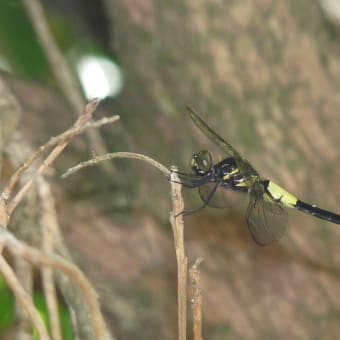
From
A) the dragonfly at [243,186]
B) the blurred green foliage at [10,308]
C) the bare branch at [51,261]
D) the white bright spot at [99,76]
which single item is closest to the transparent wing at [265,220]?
the dragonfly at [243,186]

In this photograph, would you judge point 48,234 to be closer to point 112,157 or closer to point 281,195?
point 112,157

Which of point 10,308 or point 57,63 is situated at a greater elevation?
point 57,63

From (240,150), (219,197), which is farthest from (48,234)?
(240,150)

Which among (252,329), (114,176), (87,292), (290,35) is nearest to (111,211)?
(114,176)

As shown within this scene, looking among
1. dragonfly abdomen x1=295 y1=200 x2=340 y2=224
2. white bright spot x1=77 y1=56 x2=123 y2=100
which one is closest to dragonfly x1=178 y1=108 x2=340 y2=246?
dragonfly abdomen x1=295 y1=200 x2=340 y2=224

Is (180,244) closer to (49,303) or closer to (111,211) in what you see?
(49,303)

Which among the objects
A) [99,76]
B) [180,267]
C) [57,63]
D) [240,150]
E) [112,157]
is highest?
[99,76]

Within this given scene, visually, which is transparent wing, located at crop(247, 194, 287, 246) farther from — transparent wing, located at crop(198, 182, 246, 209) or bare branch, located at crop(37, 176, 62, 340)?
bare branch, located at crop(37, 176, 62, 340)
